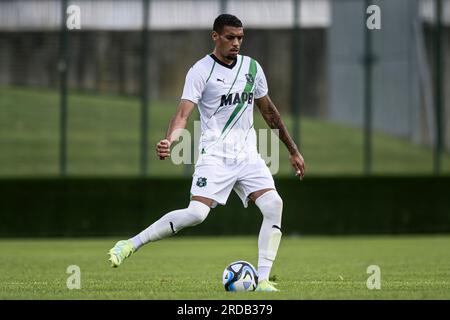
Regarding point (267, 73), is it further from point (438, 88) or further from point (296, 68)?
point (438, 88)

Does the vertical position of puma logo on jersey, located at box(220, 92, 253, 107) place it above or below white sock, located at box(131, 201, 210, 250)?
above

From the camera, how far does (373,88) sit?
2467 cm

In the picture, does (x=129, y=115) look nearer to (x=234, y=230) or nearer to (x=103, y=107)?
(x=103, y=107)

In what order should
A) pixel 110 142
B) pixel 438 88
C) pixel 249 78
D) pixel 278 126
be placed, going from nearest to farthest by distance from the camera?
pixel 249 78 → pixel 278 126 → pixel 110 142 → pixel 438 88

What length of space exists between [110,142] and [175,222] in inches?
577

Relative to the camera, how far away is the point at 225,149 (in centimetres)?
1002

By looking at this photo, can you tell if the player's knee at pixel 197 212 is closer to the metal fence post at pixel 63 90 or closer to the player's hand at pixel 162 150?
the player's hand at pixel 162 150

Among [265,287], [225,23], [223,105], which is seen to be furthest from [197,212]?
[225,23]

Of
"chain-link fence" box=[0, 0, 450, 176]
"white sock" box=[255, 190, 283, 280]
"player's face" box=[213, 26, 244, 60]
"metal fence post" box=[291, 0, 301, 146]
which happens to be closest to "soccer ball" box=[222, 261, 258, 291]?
"white sock" box=[255, 190, 283, 280]

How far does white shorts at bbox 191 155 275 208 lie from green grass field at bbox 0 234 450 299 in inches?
35.7

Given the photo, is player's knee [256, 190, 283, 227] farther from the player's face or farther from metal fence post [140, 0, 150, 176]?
metal fence post [140, 0, 150, 176]

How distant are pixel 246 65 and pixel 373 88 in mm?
14772

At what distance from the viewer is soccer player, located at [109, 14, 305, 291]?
9.88 m
